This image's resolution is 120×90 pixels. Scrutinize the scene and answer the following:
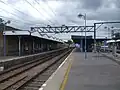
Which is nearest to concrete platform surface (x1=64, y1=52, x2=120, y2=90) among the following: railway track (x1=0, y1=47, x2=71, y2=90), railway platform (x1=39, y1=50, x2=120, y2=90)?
railway platform (x1=39, y1=50, x2=120, y2=90)

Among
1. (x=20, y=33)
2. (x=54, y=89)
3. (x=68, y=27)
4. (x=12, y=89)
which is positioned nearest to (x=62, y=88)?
(x=54, y=89)

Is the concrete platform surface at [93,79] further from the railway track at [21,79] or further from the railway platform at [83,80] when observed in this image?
the railway track at [21,79]

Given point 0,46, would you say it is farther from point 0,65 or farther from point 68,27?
point 68,27

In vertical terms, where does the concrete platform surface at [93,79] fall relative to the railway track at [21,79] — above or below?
above

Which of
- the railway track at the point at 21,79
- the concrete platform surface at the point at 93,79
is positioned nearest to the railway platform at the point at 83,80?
the concrete platform surface at the point at 93,79

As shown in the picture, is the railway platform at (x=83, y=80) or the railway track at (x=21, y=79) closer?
the railway platform at (x=83, y=80)

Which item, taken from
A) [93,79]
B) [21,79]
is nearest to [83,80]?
[93,79]

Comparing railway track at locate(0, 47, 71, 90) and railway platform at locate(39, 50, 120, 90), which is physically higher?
railway platform at locate(39, 50, 120, 90)

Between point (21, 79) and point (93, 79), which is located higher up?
point (93, 79)

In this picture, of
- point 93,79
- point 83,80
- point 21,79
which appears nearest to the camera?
point 83,80

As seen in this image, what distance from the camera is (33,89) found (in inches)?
476

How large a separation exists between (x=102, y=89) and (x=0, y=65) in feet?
47.7

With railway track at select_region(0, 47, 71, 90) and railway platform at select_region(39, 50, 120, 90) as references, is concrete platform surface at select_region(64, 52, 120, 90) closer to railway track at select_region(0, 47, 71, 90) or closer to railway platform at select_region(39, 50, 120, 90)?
railway platform at select_region(39, 50, 120, 90)

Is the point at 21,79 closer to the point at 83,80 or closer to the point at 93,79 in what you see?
the point at 83,80
